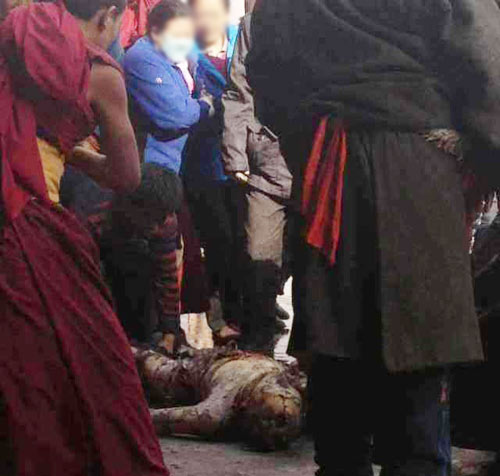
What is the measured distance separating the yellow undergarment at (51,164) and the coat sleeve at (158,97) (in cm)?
319

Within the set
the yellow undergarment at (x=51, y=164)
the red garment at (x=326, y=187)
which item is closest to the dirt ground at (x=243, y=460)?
the red garment at (x=326, y=187)

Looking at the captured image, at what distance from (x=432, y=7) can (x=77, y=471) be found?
151cm

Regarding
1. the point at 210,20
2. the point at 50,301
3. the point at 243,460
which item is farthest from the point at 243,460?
the point at 210,20

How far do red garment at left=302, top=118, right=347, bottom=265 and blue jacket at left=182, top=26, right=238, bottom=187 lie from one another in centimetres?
363

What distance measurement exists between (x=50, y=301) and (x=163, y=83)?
11.3ft

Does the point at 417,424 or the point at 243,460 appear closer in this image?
the point at 417,424

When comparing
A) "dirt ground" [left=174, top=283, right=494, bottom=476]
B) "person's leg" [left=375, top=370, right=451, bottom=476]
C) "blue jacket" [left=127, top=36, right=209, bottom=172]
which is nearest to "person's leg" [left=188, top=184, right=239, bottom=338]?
"blue jacket" [left=127, top=36, right=209, bottom=172]

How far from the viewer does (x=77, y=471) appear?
386 cm

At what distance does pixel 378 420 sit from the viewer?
387 centimetres

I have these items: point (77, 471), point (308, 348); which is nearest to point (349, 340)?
point (308, 348)

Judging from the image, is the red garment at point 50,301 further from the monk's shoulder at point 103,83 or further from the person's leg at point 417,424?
the person's leg at point 417,424

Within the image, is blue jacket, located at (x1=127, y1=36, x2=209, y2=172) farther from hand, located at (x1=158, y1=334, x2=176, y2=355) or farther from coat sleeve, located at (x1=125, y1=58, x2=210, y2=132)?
hand, located at (x1=158, y1=334, x2=176, y2=355)

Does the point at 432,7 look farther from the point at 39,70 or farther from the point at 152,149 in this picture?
the point at 152,149

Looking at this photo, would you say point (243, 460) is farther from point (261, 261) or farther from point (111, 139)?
point (261, 261)
